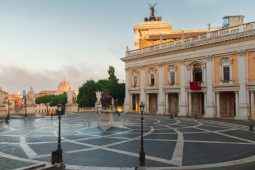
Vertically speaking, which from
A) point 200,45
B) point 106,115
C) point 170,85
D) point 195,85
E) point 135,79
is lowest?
point 106,115

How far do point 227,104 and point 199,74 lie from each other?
6.24 metres

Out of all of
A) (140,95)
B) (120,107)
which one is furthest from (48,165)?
(120,107)

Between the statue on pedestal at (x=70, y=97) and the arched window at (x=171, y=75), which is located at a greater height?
the arched window at (x=171, y=75)

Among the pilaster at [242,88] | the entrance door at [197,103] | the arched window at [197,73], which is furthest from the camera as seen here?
the entrance door at [197,103]

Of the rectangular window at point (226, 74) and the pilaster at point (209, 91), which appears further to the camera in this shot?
the pilaster at point (209, 91)

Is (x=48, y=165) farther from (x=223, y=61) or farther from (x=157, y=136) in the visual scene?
(x=223, y=61)

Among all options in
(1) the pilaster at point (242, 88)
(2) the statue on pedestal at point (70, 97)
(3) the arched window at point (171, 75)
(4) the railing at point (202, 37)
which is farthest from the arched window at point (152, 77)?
(1) the pilaster at point (242, 88)

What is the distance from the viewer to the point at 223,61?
38.8 meters

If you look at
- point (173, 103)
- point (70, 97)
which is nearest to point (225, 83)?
point (173, 103)

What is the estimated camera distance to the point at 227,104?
40.7 metres

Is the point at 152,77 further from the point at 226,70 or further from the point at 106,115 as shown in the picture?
the point at 106,115

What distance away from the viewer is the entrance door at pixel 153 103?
169 feet

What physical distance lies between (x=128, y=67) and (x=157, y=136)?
33.8 meters

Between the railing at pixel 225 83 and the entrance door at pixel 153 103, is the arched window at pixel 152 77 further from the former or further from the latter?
the railing at pixel 225 83
